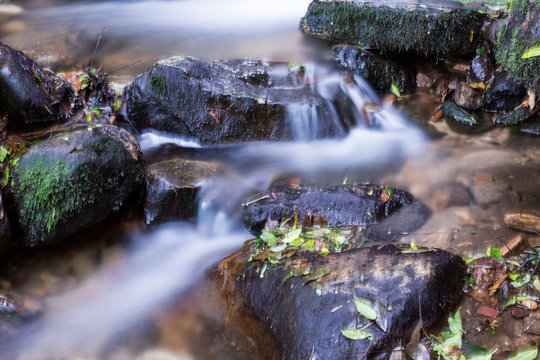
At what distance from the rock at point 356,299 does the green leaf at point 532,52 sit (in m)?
3.08

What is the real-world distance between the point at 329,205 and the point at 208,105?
8.30ft

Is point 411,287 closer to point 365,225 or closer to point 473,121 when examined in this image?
point 365,225

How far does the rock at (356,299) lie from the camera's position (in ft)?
10.1

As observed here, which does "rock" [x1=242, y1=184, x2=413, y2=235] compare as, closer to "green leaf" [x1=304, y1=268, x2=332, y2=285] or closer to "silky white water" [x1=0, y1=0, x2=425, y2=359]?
"silky white water" [x1=0, y1=0, x2=425, y2=359]

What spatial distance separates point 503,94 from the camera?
21.1ft

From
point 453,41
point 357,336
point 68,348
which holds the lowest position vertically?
point 68,348

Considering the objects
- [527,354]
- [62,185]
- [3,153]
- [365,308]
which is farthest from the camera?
[3,153]

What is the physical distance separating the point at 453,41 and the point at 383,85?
127cm

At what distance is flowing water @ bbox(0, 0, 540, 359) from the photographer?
4301 mm

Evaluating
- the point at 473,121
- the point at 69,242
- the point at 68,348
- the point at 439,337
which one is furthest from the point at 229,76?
the point at 439,337

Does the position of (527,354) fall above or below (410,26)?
below

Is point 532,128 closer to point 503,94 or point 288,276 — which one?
point 503,94

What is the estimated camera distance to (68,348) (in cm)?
401

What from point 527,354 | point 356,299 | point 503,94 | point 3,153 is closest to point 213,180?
point 3,153
